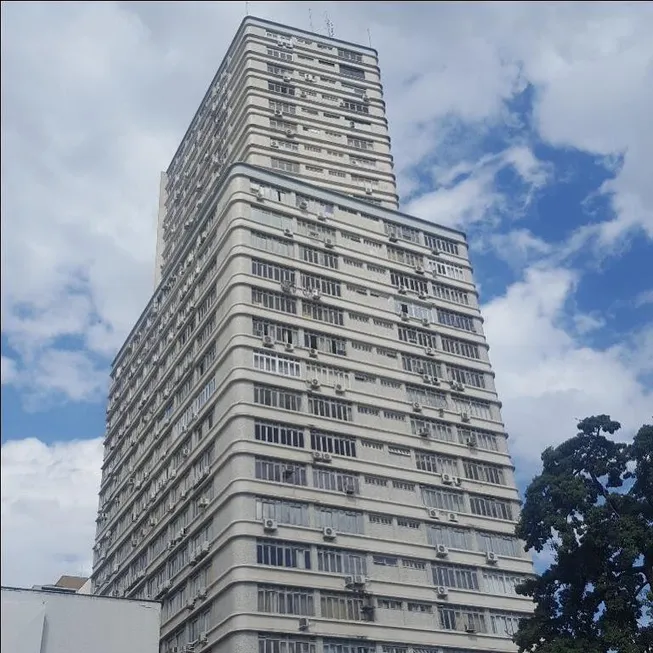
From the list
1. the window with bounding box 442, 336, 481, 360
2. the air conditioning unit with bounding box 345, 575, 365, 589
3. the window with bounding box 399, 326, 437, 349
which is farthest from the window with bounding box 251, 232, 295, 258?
the air conditioning unit with bounding box 345, 575, 365, 589

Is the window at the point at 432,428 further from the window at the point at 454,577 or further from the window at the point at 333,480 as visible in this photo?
the window at the point at 454,577

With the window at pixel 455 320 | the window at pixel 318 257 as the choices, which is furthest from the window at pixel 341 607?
the window at pixel 455 320

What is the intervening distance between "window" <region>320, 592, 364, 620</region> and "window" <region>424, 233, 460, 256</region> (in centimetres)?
2292

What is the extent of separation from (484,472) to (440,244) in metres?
14.8

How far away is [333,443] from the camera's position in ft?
135

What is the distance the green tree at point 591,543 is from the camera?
98.5ft

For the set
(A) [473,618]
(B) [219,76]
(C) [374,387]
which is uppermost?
(B) [219,76]

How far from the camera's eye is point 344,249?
4812 cm

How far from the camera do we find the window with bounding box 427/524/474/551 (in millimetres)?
41562

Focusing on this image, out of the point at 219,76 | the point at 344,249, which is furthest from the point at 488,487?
the point at 219,76

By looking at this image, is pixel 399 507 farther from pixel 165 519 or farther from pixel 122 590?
pixel 122 590

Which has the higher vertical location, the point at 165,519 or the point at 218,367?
the point at 218,367

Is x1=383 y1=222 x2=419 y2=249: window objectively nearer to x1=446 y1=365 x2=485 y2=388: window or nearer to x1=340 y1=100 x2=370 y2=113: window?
x1=446 y1=365 x2=485 y2=388: window

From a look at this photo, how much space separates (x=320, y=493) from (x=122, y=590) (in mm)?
18188
